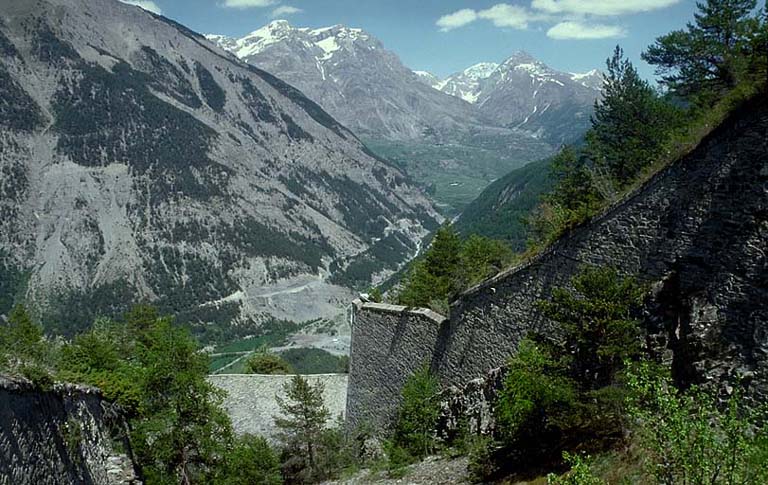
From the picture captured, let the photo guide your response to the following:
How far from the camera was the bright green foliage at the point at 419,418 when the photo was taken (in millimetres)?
20969

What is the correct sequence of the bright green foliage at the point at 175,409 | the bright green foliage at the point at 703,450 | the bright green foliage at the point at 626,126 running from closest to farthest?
the bright green foliage at the point at 703,450, the bright green foliage at the point at 175,409, the bright green foliage at the point at 626,126

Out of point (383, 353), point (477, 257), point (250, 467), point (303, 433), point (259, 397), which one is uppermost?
point (477, 257)

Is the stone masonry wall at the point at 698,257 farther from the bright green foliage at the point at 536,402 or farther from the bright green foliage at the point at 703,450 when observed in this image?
the bright green foliage at the point at 703,450

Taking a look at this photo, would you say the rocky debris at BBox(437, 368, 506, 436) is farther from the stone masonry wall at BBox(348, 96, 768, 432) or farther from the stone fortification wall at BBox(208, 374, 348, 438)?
the stone fortification wall at BBox(208, 374, 348, 438)

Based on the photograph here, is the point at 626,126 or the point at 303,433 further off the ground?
the point at 626,126

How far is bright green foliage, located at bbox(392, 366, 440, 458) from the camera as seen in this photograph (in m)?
21.0

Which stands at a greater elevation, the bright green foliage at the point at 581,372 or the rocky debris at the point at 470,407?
the bright green foliage at the point at 581,372

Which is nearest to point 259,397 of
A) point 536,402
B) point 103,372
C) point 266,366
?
point 266,366

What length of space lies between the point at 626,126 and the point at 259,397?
88.3 ft

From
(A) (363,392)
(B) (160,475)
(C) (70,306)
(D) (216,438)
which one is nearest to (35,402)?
(B) (160,475)

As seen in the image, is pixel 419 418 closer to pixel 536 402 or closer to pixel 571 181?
pixel 536 402

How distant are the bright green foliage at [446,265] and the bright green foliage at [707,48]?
10.8 metres

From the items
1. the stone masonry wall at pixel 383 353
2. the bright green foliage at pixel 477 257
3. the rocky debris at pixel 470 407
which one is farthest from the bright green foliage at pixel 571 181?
the rocky debris at pixel 470 407

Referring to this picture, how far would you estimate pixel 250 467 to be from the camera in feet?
75.7
